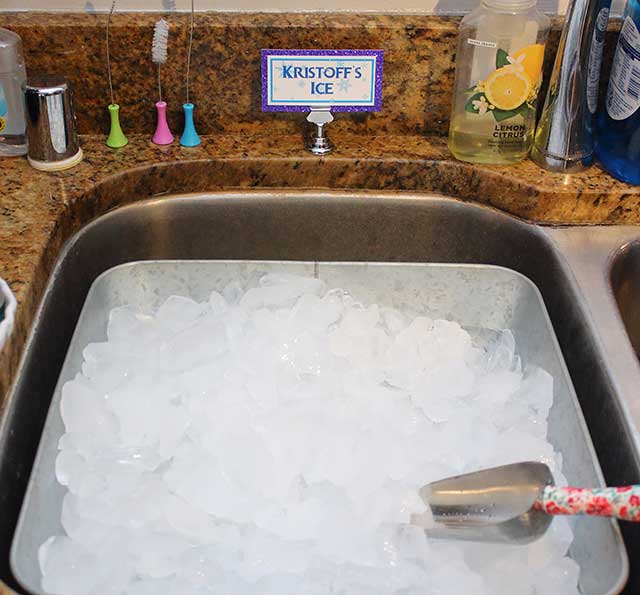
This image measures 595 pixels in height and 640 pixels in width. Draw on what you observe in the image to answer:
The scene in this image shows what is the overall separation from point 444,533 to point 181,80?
74 cm

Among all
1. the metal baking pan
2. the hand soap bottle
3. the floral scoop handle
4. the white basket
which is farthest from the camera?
the hand soap bottle

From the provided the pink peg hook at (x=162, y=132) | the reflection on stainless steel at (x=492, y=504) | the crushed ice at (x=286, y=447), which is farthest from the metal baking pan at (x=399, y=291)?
the pink peg hook at (x=162, y=132)

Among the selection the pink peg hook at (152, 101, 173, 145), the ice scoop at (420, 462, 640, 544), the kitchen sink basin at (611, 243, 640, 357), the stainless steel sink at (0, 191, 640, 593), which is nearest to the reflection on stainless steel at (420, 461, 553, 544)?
the ice scoop at (420, 462, 640, 544)

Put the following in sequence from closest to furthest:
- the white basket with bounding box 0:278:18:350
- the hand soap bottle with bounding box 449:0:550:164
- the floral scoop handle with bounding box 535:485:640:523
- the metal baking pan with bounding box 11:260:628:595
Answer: the floral scoop handle with bounding box 535:485:640:523 < the white basket with bounding box 0:278:18:350 < the metal baking pan with bounding box 11:260:628:595 < the hand soap bottle with bounding box 449:0:550:164

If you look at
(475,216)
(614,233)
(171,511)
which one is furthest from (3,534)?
(614,233)

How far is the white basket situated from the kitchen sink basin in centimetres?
75

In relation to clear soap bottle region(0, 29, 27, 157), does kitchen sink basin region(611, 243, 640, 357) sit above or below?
below

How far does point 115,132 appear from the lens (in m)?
1.29

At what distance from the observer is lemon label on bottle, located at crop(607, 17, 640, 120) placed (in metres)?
1.16

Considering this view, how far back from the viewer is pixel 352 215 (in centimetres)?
130

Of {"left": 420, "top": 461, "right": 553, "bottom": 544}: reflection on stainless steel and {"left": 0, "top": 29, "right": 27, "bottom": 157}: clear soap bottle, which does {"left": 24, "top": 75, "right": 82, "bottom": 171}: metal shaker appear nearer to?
{"left": 0, "top": 29, "right": 27, "bottom": 157}: clear soap bottle

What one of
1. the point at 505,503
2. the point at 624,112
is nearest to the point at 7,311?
the point at 505,503

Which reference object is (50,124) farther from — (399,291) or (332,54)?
(399,291)

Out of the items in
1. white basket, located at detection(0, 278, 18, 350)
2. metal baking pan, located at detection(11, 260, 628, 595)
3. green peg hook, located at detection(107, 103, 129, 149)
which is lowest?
metal baking pan, located at detection(11, 260, 628, 595)
